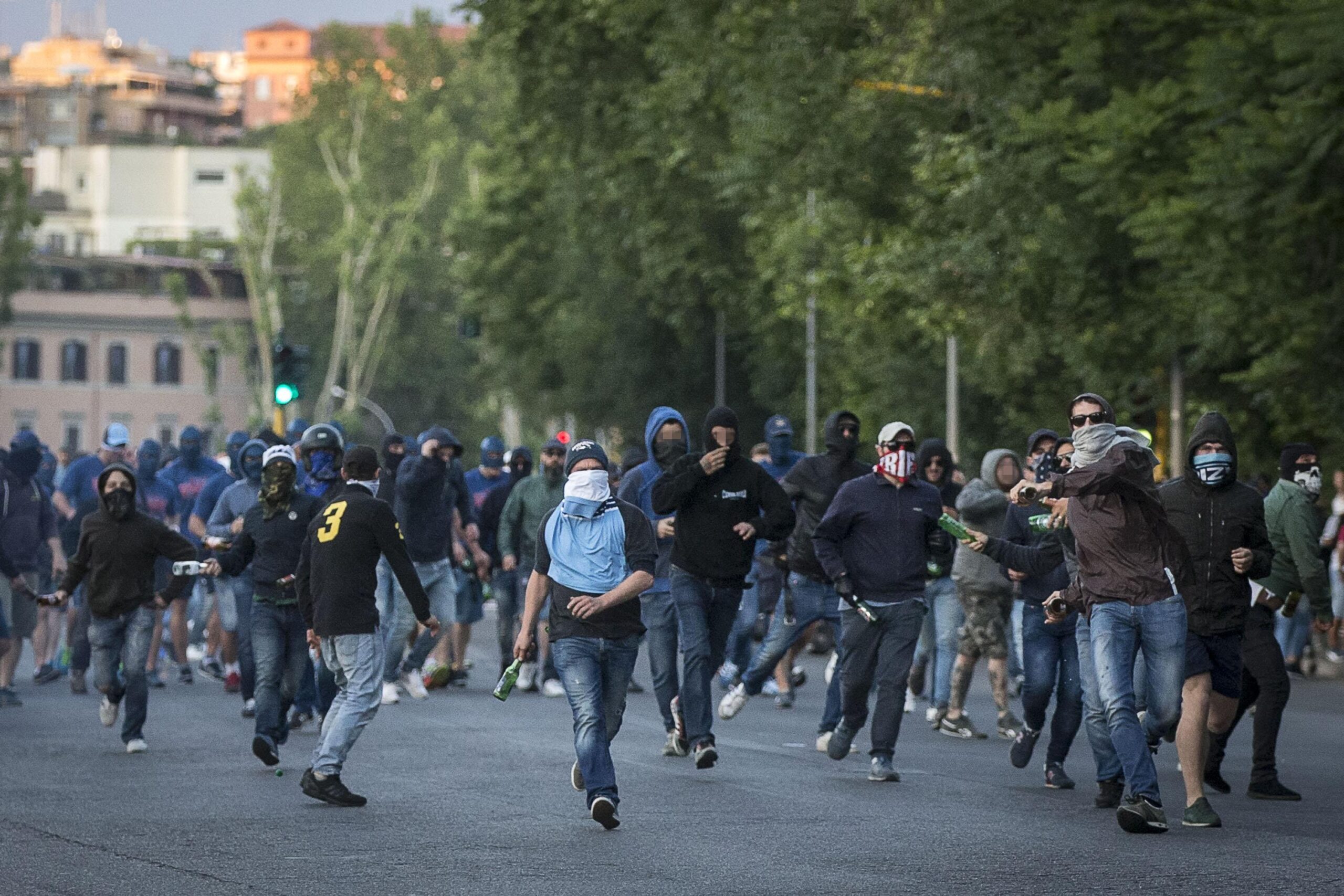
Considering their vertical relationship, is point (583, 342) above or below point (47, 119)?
below

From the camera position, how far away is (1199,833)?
37.8 ft

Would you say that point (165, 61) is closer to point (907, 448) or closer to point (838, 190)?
point (838, 190)

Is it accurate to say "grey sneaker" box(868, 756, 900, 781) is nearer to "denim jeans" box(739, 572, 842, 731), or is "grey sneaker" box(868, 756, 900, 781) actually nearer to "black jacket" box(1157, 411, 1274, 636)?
"black jacket" box(1157, 411, 1274, 636)

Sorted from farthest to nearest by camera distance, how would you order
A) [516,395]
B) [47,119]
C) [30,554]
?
[47,119]
[516,395]
[30,554]

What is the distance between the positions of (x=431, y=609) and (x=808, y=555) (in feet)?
12.7

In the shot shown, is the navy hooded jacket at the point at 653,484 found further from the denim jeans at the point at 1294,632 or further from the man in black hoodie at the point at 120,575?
the denim jeans at the point at 1294,632

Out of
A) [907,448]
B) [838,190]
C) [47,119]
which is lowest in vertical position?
[907,448]

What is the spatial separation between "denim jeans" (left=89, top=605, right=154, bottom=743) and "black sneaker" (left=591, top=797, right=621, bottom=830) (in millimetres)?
4874

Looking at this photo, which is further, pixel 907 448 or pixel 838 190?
pixel 838 190

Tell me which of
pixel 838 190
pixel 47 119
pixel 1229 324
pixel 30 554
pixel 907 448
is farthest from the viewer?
pixel 47 119

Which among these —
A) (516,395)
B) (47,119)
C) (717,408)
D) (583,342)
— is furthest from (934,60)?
(47,119)

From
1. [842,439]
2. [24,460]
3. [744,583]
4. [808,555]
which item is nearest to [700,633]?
[744,583]

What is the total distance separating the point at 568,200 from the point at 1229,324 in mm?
21365

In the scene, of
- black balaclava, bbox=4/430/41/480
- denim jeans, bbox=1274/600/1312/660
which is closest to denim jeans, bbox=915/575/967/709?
denim jeans, bbox=1274/600/1312/660
